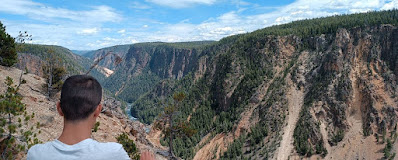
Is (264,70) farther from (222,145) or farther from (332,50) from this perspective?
(222,145)

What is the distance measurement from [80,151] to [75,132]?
0.38 meters

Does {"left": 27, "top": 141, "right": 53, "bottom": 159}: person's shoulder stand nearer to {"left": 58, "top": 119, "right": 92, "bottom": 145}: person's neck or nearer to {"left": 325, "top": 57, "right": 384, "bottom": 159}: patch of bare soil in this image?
{"left": 58, "top": 119, "right": 92, "bottom": 145}: person's neck

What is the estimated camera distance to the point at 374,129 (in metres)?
49.2

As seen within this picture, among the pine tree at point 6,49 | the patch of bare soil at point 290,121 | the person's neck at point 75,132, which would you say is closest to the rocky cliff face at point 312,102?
the patch of bare soil at point 290,121

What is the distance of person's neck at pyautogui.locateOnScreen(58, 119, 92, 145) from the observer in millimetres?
2916

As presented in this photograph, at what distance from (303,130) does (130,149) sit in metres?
43.0

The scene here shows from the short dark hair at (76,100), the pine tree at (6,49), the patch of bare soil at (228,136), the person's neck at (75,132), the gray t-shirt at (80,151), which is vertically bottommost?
the patch of bare soil at (228,136)

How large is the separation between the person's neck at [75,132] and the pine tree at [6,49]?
25.5 meters

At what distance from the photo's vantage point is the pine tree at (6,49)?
23453mm

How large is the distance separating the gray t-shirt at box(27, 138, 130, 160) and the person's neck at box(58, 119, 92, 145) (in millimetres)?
92

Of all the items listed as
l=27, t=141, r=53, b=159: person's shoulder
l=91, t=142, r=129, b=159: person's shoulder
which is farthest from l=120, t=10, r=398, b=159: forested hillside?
l=27, t=141, r=53, b=159: person's shoulder

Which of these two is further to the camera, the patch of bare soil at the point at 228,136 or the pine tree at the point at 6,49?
the patch of bare soil at the point at 228,136

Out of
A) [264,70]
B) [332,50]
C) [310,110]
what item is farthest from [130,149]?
[264,70]

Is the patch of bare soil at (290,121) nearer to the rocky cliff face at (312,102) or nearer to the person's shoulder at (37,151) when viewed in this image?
the rocky cliff face at (312,102)
